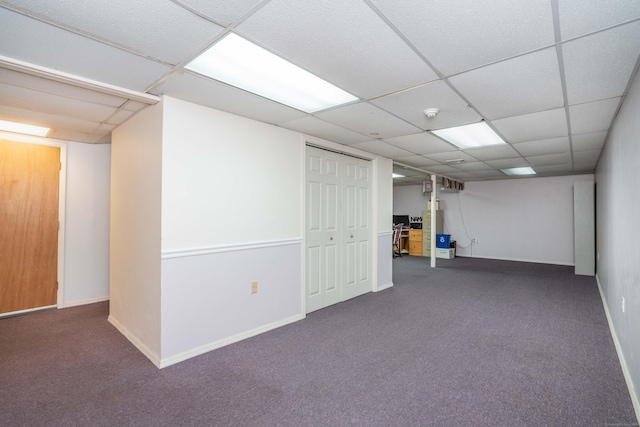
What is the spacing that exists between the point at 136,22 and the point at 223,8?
480mm

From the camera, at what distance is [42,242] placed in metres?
3.94

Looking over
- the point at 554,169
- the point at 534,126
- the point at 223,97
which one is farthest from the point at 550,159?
the point at 223,97

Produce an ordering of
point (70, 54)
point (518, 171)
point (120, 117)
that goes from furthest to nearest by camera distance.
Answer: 1. point (518, 171)
2. point (120, 117)
3. point (70, 54)

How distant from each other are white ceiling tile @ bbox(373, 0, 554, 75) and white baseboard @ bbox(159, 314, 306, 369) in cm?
287

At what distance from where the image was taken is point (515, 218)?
26.9 feet

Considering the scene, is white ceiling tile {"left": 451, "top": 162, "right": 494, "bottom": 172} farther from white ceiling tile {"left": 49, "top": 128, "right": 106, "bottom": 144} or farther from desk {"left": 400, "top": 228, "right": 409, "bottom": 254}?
white ceiling tile {"left": 49, "top": 128, "right": 106, "bottom": 144}

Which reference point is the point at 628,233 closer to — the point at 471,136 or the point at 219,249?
the point at 471,136

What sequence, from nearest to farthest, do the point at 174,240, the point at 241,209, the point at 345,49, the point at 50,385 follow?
the point at 345,49 < the point at 50,385 < the point at 174,240 < the point at 241,209

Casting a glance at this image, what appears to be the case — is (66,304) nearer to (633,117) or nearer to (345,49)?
(345,49)

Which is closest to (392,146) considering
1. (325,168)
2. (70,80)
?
(325,168)

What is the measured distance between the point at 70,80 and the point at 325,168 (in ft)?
8.85

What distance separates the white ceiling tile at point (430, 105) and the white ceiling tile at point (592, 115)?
2.75ft

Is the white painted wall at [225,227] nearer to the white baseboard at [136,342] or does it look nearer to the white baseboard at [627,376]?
the white baseboard at [136,342]

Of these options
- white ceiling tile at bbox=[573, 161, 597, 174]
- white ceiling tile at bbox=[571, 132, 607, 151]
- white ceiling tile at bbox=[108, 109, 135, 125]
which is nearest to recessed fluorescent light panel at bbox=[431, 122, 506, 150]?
white ceiling tile at bbox=[571, 132, 607, 151]
